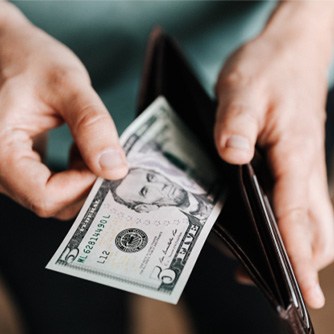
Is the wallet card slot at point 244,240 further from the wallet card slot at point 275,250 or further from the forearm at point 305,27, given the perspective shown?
the forearm at point 305,27

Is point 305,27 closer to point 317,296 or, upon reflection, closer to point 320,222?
point 320,222

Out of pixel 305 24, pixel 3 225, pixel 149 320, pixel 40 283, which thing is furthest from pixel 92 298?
pixel 305 24

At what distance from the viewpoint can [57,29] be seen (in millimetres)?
946

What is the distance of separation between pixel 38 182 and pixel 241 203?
0.26 m

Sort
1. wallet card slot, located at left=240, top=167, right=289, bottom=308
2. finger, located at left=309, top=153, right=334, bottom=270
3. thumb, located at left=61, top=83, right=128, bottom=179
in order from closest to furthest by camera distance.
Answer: wallet card slot, located at left=240, top=167, right=289, bottom=308
thumb, located at left=61, top=83, right=128, bottom=179
finger, located at left=309, top=153, right=334, bottom=270

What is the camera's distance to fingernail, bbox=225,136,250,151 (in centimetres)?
70

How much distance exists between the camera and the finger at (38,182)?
684 millimetres

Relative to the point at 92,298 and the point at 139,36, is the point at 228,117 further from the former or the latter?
the point at 92,298

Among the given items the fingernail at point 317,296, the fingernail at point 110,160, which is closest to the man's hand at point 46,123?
the fingernail at point 110,160

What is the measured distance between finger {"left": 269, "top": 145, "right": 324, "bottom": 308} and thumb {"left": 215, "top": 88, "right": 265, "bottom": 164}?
0.23ft

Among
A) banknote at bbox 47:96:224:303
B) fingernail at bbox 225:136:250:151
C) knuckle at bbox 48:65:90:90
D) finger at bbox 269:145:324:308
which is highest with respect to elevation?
knuckle at bbox 48:65:90:90

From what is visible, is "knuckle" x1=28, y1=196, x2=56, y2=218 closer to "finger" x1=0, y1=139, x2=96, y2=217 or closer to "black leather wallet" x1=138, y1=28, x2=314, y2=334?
"finger" x1=0, y1=139, x2=96, y2=217

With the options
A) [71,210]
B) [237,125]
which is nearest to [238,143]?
[237,125]

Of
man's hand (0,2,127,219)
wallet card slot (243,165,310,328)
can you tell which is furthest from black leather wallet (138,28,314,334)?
man's hand (0,2,127,219)
